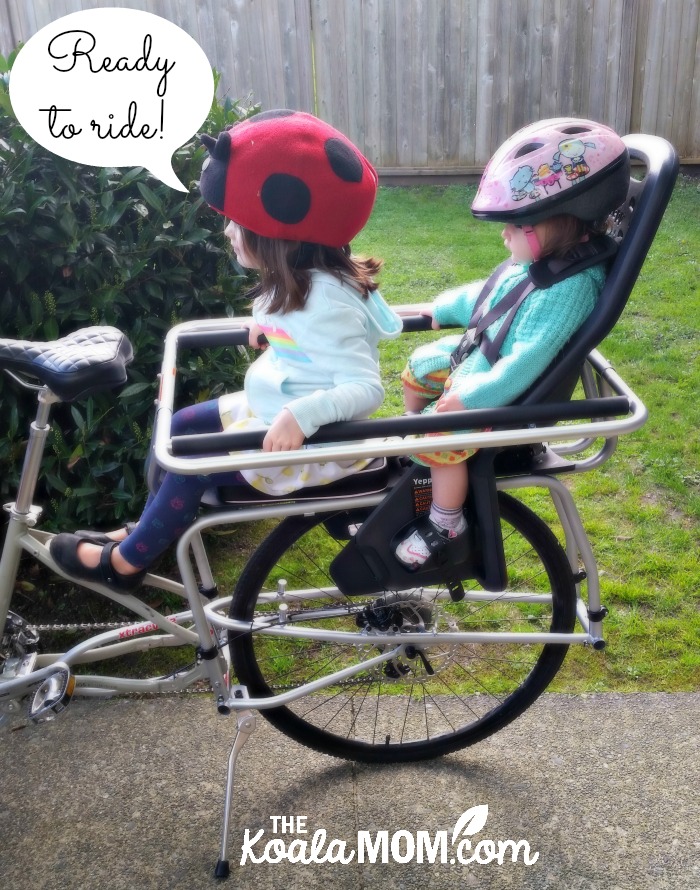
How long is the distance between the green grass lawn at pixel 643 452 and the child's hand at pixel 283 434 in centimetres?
158

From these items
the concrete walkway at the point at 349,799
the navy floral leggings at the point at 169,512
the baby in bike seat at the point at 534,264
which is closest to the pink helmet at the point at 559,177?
the baby in bike seat at the point at 534,264

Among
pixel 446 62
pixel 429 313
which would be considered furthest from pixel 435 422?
pixel 446 62

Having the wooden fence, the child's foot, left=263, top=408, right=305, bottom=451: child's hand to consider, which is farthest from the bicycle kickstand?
the wooden fence

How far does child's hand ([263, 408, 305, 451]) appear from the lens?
5.82ft

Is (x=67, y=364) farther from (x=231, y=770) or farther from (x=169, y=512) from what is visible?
(x=231, y=770)

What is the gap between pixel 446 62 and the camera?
801cm

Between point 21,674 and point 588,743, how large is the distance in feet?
5.46

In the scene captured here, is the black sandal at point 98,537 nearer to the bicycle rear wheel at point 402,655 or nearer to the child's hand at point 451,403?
the bicycle rear wheel at point 402,655

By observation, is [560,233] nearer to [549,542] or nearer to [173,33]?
[549,542]

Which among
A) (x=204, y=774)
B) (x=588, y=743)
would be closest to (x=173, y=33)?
(x=204, y=774)

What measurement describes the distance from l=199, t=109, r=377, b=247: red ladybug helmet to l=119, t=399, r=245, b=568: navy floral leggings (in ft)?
1.87

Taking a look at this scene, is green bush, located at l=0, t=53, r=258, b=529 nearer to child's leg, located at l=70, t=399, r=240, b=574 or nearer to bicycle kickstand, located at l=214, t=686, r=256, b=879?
child's leg, located at l=70, t=399, r=240, b=574

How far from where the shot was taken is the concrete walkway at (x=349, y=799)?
2264 millimetres

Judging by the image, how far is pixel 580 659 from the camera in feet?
9.84
